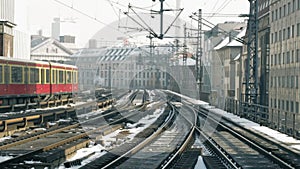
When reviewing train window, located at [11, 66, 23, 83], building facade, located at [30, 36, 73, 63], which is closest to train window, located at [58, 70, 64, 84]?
train window, located at [11, 66, 23, 83]

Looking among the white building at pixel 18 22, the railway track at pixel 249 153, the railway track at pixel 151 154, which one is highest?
the white building at pixel 18 22

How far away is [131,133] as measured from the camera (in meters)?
20.8

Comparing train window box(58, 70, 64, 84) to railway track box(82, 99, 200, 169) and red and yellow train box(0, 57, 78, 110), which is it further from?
railway track box(82, 99, 200, 169)

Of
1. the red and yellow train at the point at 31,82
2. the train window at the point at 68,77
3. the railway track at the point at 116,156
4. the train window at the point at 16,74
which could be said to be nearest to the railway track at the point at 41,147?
the railway track at the point at 116,156

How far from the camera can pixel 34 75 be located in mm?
30375

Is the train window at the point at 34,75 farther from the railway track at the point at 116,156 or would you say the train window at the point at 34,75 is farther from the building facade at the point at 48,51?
the building facade at the point at 48,51

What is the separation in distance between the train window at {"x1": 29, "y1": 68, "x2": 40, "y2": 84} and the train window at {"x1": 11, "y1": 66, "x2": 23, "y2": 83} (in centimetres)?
166

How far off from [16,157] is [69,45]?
150 m

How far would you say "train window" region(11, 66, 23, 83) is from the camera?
87.0 feet

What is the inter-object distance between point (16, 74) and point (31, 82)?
2.76 m

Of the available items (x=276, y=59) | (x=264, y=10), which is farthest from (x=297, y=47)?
(x=264, y=10)

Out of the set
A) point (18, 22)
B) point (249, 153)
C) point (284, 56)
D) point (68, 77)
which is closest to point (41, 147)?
point (249, 153)

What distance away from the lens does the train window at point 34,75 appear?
29.7 m

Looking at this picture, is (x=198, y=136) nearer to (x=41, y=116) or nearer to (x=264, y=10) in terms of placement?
(x=41, y=116)
